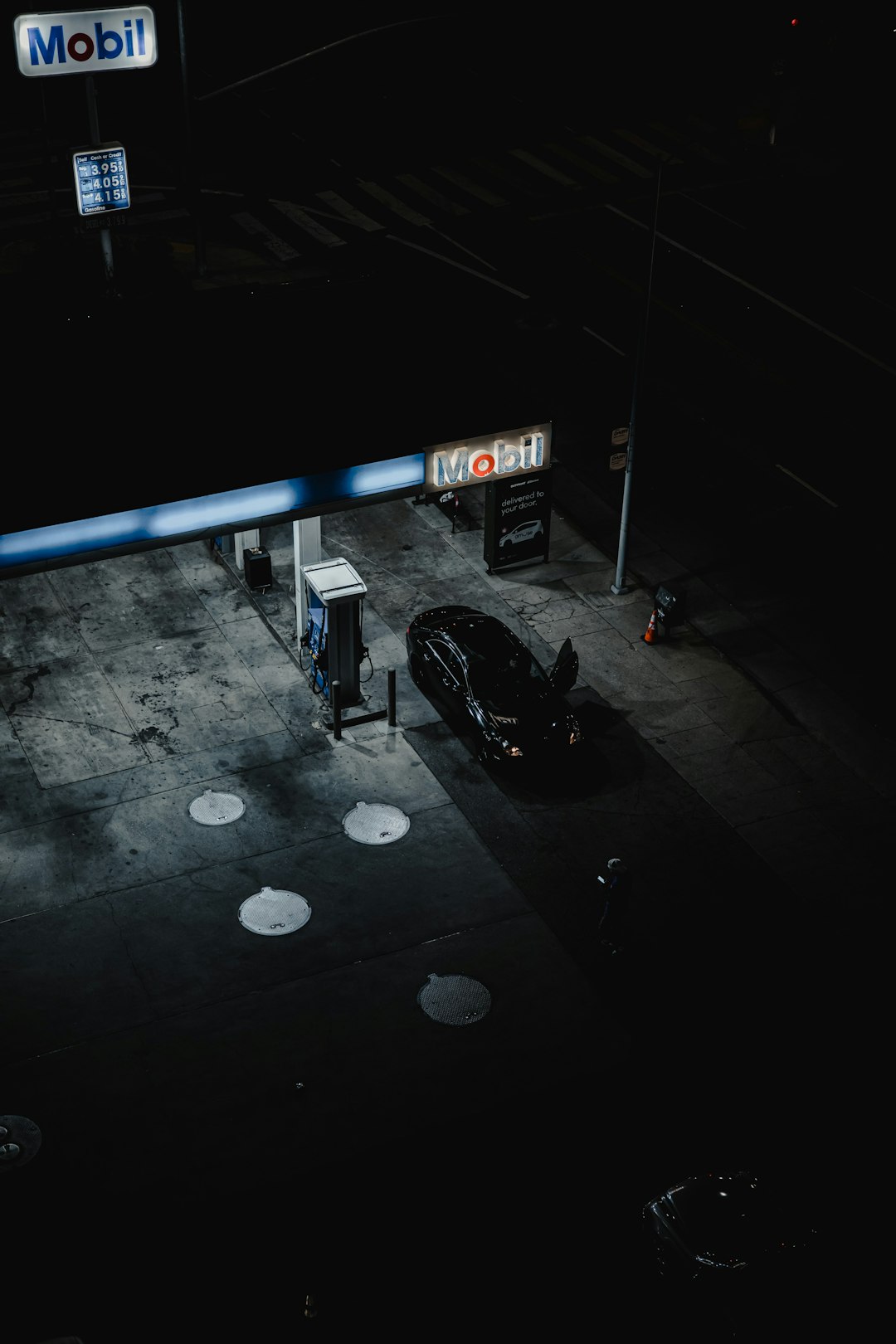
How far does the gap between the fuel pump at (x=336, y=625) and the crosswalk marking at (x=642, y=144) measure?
1955 cm

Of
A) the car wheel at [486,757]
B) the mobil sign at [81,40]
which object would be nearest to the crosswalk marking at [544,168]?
the mobil sign at [81,40]

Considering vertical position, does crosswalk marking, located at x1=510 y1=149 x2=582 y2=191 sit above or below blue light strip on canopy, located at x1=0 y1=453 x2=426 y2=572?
below

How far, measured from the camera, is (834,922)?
60.2 feet

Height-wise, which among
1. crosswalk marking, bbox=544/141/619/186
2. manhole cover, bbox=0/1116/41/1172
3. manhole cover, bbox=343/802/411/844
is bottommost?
manhole cover, bbox=343/802/411/844

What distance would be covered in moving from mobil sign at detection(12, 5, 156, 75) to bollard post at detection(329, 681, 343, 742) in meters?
10.6

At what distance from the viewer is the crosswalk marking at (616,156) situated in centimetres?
3475

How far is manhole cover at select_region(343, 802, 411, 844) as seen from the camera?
19531 millimetres

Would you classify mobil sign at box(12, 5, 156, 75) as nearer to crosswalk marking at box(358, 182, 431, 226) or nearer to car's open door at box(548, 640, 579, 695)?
crosswalk marking at box(358, 182, 431, 226)

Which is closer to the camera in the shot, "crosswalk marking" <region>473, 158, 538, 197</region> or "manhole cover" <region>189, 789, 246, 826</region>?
"manhole cover" <region>189, 789, 246, 826</region>

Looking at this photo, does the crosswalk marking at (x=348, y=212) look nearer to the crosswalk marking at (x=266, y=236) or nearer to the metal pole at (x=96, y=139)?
the crosswalk marking at (x=266, y=236)

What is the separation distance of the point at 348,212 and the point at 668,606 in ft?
46.7

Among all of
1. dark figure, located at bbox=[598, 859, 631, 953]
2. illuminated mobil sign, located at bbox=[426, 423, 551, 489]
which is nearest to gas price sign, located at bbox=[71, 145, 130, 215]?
illuminated mobil sign, located at bbox=[426, 423, 551, 489]

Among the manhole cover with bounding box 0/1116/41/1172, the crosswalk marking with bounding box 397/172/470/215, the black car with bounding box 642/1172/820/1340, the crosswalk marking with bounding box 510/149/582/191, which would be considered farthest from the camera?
the crosswalk marking with bounding box 510/149/582/191

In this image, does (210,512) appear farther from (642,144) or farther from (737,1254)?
(642,144)
